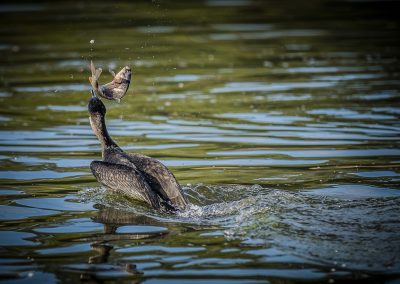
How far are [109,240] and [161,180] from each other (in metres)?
1.29

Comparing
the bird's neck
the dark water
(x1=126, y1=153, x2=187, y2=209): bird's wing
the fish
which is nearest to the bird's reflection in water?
the dark water

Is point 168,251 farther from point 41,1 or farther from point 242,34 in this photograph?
point 41,1

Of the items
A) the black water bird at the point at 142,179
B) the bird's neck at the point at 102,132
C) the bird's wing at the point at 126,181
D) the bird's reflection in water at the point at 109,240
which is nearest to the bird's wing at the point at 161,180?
the black water bird at the point at 142,179

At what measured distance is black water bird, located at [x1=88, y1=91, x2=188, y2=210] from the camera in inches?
349

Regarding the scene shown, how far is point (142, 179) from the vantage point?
9.01 meters

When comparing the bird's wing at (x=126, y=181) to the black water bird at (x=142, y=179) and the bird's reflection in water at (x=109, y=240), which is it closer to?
the black water bird at (x=142, y=179)

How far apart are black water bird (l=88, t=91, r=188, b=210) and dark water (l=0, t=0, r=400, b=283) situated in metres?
0.20

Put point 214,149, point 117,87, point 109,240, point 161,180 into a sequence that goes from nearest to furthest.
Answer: point 109,240 → point 161,180 → point 117,87 → point 214,149

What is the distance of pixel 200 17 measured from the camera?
28.3 metres

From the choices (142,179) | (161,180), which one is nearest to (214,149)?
(161,180)

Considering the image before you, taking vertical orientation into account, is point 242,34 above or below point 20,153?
above

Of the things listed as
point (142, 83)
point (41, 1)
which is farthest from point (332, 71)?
point (41, 1)

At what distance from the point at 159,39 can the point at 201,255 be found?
17.4m

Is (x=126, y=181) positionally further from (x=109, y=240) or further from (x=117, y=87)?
(x=117, y=87)
